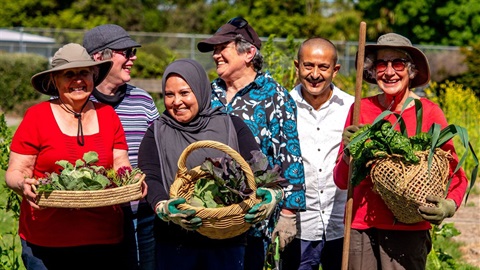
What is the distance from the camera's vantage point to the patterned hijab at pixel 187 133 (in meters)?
4.13

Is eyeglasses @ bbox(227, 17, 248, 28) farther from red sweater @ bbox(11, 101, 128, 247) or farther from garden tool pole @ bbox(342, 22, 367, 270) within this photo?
red sweater @ bbox(11, 101, 128, 247)

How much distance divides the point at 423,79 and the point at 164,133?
1423mm

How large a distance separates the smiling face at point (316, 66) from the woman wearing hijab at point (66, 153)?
1299mm

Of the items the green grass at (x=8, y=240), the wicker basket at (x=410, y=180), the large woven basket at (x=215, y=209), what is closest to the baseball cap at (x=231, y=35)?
the large woven basket at (x=215, y=209)

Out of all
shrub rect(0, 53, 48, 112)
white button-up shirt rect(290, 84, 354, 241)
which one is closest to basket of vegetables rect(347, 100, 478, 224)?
white button-up shirt rect(290, 84, 354, 241)

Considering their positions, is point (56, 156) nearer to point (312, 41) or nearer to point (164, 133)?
point (164, 133)

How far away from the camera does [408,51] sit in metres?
4.32

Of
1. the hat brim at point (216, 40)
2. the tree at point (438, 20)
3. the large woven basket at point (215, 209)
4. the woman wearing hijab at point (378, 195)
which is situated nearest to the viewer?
the large woven basket at point (215, 209)

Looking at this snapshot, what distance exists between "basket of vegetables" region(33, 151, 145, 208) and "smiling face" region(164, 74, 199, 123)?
14.5 inches

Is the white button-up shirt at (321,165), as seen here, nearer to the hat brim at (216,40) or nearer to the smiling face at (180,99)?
the hat brim at (216,40)

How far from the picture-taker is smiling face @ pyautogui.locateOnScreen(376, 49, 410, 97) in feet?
14.0

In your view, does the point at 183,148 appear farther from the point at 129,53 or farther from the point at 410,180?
the point at 410,180

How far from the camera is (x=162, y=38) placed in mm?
29812

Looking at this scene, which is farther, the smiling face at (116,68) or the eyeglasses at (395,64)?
the smiling face at (116,68)
